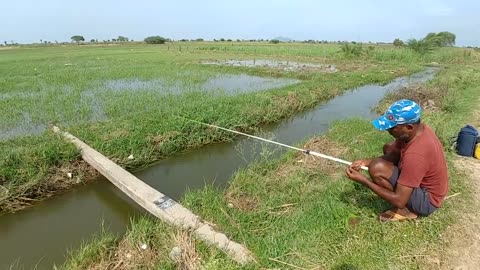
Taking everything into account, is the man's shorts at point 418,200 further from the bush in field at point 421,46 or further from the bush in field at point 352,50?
the bush in field at point 421,46

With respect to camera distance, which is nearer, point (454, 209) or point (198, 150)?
point (454, 209)

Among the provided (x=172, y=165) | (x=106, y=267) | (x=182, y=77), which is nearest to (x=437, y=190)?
(x=106, y=267)

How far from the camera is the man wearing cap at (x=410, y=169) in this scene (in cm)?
249

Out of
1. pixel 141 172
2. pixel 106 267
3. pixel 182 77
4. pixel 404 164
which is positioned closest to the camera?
pixel 404 164

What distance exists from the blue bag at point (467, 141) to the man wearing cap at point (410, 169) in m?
2.61

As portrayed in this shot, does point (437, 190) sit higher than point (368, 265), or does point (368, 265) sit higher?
point (437, 190)

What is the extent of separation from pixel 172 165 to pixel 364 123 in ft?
14.3

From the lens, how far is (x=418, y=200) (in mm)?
2738

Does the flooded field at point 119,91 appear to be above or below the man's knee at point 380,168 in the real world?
below

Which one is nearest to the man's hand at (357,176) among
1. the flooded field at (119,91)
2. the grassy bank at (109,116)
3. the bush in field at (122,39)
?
the grassy bank at (109,116)

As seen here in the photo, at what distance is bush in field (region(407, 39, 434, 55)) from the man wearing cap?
29282mm

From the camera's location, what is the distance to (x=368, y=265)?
2.60 meters

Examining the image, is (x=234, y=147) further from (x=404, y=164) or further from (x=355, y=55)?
(x=355, y=55)

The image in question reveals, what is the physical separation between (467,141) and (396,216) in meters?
2.73
